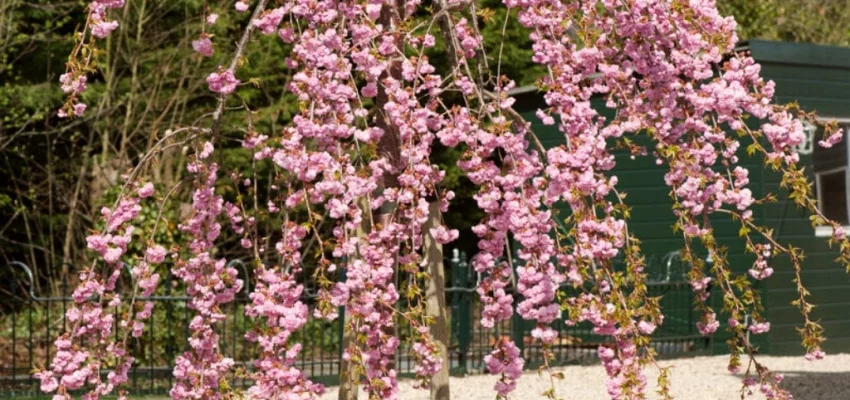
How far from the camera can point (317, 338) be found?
1260cm

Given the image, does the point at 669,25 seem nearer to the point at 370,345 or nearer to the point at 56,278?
the point at 370,345

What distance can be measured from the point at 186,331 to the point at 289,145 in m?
7.24

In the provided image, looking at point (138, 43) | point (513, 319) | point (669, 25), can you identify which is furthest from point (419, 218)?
point (138, 43)

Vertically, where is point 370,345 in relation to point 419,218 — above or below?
below

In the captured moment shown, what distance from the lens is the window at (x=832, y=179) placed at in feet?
39.6

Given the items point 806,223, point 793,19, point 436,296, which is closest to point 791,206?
Result: point 806,223

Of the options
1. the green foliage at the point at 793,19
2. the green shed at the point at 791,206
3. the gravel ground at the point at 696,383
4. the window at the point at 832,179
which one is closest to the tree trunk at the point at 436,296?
the gravel ground at the point at 696,383

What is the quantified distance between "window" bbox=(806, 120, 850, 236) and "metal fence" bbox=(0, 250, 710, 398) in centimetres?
153

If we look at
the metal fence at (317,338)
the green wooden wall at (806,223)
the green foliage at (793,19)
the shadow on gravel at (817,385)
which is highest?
the green foliage at (793,19)

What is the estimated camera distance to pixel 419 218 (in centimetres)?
422

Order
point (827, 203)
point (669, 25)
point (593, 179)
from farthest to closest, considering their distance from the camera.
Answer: point (827, 203), point (669, 25), point (593, 179)

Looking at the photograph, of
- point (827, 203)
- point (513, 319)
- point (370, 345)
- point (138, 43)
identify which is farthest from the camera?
point (138, 43)

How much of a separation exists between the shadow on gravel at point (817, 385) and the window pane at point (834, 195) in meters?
2.09

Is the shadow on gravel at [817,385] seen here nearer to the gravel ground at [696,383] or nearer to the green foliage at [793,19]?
the gravel ground at [696,383]
